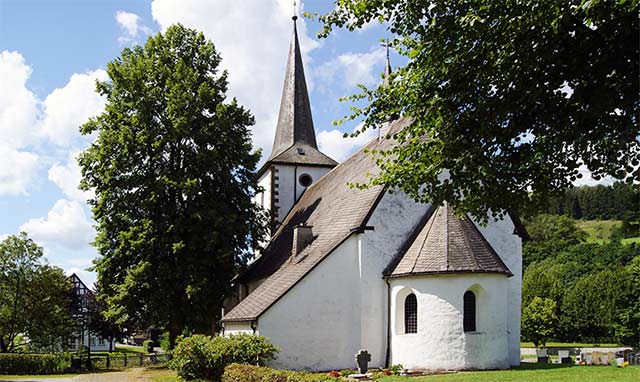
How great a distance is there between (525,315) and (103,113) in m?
40.4

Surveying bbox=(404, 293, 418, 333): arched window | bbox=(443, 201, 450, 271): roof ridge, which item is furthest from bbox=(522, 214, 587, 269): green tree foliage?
bbox=(404, 293, 418, 333): arched window

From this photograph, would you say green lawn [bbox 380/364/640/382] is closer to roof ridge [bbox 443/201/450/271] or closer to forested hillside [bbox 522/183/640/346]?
roof ridge [bbox 443/201/450/271]

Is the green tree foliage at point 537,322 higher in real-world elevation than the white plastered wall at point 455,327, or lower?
lower

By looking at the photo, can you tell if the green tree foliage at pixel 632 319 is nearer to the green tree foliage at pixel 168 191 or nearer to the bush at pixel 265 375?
the green tree foliage at pixel 168 191

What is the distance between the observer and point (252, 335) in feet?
69.4

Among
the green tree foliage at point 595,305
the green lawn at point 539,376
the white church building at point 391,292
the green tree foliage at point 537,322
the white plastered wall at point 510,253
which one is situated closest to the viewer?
the green lawn at point 539,376

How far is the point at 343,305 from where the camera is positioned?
75.5 ft

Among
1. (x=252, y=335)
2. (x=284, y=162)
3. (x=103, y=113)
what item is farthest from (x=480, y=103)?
(x=284, y=162)

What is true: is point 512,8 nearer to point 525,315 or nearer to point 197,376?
point 197,376

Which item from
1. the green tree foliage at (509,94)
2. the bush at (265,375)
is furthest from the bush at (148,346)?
the green tree foliage at (509,94)

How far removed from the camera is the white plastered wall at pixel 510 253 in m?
24.5

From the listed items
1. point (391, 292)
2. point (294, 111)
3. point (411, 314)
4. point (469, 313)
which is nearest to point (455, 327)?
point (469, 313)

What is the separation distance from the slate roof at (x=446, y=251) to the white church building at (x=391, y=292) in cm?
4

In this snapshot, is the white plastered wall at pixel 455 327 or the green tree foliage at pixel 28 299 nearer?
the white plastered wall at pixel 455 327
